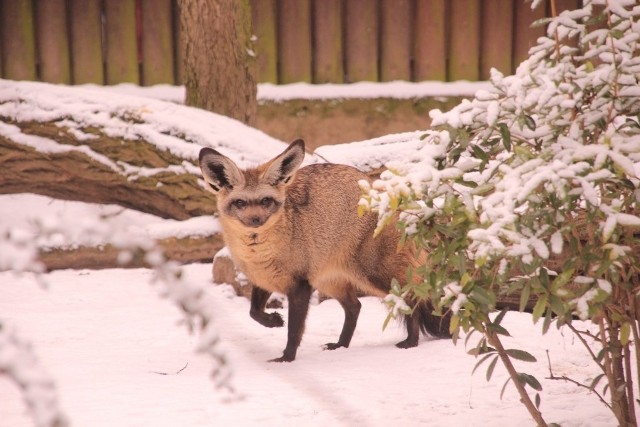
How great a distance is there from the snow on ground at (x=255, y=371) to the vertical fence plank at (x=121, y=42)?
3.33m

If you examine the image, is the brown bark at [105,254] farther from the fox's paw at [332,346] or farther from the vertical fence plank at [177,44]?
the vertical fence plank at [177,44]

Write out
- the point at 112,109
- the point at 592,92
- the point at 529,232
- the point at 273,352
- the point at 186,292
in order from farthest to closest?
the point at 112,109 → the point at 273,352 → the point at 592,92 → the point at 529,232 → the point at 186,292

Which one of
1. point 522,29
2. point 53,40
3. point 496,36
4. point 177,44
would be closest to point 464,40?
point 496,36

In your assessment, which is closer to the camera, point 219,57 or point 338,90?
point 219,57

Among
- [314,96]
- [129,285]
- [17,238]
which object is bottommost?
[129,285]

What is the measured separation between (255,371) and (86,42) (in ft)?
18.1

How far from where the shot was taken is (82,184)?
6543 mm

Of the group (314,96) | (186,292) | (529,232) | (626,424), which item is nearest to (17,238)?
(186,292)

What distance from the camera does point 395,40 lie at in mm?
8891

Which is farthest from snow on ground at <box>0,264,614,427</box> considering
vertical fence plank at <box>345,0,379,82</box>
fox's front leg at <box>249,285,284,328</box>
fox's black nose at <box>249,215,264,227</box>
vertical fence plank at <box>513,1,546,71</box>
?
vertical fence plank at <box>513,1,546,71</box>

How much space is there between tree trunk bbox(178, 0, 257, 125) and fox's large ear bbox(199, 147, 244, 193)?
246cm

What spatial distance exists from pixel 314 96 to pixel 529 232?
20.7 feet

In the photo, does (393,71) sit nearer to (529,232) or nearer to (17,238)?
(529,232)

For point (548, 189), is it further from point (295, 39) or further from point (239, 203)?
point (295, 39)
